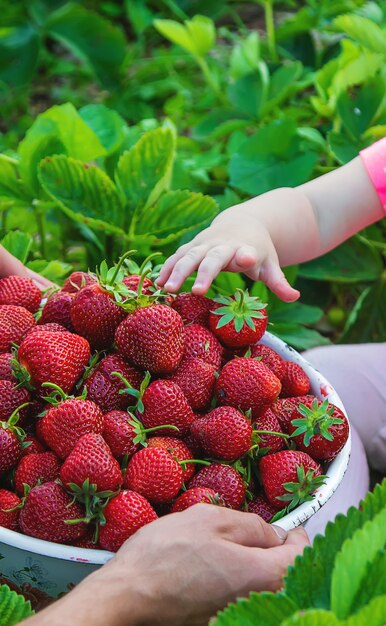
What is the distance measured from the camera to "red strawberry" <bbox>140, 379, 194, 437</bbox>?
3.19 ft

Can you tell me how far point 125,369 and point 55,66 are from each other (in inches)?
98.1

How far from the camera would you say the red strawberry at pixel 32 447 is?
0.98m

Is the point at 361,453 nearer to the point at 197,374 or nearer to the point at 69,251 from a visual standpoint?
the point at 197,374

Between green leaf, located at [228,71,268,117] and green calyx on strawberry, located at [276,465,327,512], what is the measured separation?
4.39ft

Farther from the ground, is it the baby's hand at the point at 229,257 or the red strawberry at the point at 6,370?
the baby's hand at the point at 229,257

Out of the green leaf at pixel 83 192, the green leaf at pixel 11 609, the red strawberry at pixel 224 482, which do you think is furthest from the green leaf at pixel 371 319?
the green leaf at pixel 11 609

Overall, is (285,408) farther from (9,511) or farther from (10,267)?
(10,267)

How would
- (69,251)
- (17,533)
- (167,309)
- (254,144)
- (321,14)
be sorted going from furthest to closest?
(321,14)
(69,251)
(254,144)
(167,309)
(17,533)

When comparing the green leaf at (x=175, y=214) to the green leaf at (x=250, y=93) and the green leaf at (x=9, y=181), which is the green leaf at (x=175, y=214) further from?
the green leaf at (x=250, y=93)

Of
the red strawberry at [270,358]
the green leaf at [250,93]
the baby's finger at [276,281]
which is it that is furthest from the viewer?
the green leaf at [250,93]

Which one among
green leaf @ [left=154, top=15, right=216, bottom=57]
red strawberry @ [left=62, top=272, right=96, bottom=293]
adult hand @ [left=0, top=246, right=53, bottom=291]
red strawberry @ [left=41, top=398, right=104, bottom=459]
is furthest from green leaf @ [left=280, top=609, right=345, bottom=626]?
green leaf @ [left=154, top=15, right=216, bottom=57]

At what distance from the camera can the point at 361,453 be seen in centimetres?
152

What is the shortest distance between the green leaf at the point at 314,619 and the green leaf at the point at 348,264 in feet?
4.22

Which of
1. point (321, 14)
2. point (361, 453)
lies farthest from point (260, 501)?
point (321, 14)
